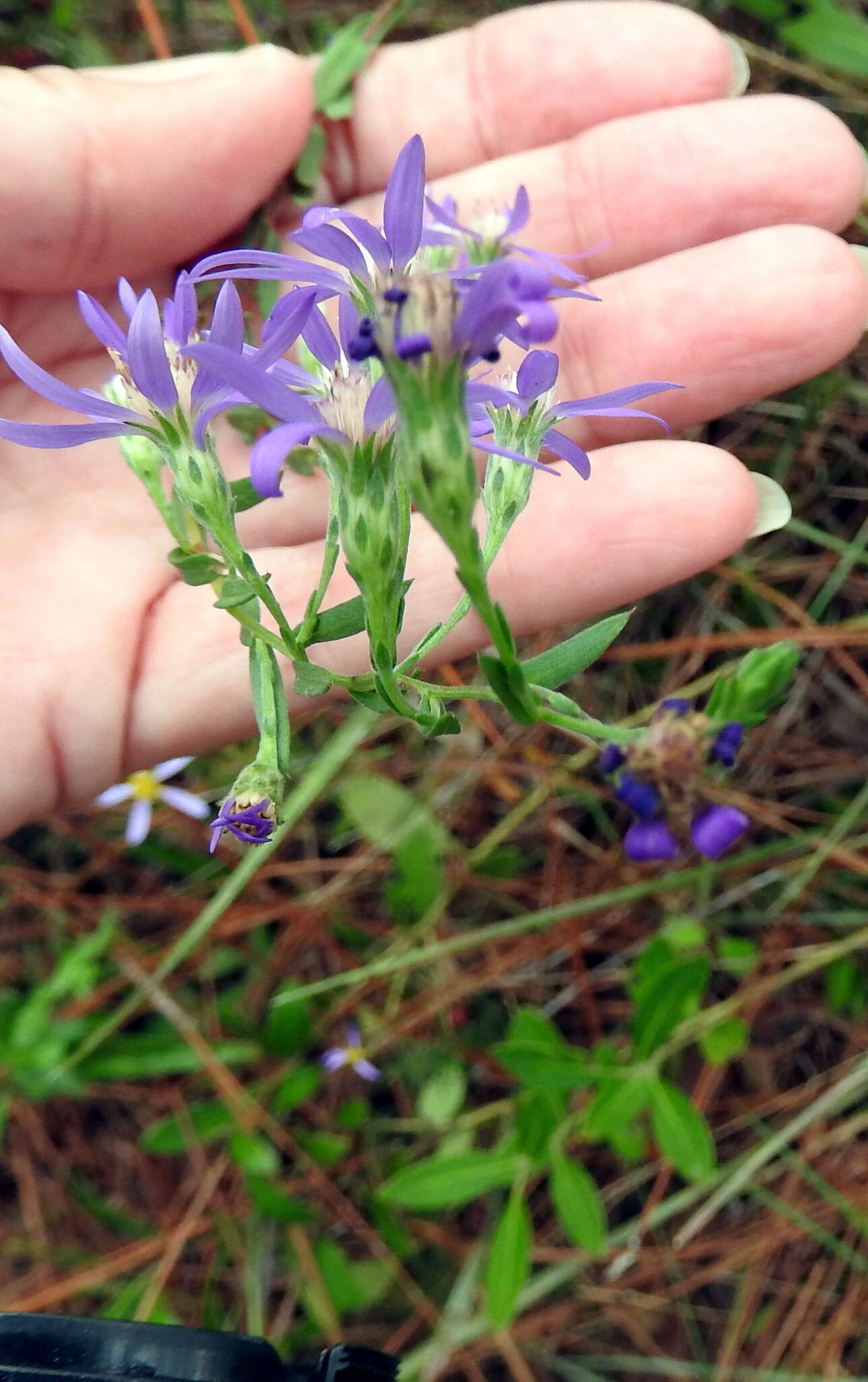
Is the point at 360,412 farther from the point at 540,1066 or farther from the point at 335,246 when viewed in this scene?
the point at 540,1066

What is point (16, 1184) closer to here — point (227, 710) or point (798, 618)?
point (227, 710)

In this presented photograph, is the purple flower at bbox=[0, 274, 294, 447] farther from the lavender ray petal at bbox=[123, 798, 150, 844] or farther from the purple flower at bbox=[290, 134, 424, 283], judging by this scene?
the lavender ray petal at bbox=[123, 798, 150, 844]

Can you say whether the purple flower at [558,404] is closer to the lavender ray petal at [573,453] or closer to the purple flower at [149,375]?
the lavender ray petal at [573,453]

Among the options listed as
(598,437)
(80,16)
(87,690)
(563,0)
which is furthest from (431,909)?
(80,16)

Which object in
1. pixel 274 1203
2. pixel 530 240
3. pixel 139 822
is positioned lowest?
pixel 274 1203

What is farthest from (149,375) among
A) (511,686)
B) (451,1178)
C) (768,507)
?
(451,1178)
